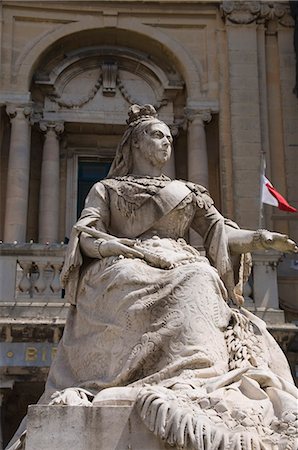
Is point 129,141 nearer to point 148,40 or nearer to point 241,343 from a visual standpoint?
point 241,343

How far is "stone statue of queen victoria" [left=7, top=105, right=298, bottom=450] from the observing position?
163 inches

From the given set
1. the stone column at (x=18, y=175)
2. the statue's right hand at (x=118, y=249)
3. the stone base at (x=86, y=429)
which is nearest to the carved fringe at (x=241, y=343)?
the statue's right hand at (x=118, y=249)

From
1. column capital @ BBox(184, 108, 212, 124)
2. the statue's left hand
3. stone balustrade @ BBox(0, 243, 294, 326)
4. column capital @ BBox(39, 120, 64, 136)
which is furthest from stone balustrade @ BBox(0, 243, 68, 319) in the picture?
the statue's left hand

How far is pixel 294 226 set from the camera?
15.6m

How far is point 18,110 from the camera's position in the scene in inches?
642

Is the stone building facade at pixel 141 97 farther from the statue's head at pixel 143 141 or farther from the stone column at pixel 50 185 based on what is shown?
the statue's head at pixel 143 141

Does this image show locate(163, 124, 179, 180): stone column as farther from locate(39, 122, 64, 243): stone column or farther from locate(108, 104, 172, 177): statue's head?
locate(108, 104, 172, 177): statue's head

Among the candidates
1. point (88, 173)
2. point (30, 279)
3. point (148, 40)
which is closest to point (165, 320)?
point (30, 279)

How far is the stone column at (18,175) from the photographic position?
15406 millimetres

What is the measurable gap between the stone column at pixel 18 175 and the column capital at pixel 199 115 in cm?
319

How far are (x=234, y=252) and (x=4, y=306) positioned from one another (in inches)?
262

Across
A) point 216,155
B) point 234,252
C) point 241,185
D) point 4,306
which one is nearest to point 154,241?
point 234,252

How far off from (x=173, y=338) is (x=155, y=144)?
1.79 meters

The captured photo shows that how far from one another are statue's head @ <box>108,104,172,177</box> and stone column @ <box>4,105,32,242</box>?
9232 mm
